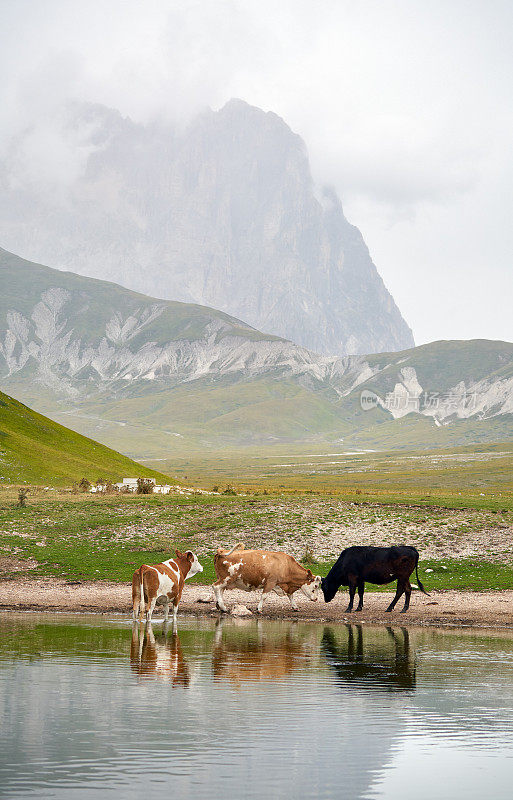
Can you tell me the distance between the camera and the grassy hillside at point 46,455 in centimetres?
8812

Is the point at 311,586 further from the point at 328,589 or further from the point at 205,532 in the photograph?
the point at 205,532

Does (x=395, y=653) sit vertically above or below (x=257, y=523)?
below

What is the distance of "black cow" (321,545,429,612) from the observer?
35.0m

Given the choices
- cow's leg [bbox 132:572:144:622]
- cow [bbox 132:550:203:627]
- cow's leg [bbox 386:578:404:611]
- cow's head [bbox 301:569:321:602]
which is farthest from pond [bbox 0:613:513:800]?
cow's head [bbox 301:569:321:602]

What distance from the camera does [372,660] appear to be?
79.9 feet

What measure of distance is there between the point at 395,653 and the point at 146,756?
13.1m

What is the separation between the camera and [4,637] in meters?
26.6

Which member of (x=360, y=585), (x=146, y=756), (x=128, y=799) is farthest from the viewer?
(x=360, y=585)

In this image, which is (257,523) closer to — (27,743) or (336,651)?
(336,651)

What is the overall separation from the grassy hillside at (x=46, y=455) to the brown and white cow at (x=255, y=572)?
52.4 metres

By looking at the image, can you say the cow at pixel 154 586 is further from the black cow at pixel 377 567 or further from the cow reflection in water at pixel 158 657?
the black cow at pixel 377 567

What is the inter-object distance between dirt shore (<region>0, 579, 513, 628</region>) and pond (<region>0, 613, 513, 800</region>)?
5135 mm

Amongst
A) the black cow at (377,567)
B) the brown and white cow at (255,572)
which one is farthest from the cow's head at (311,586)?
the black cow at (377,567)

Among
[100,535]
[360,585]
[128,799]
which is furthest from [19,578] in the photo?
[128,799]
